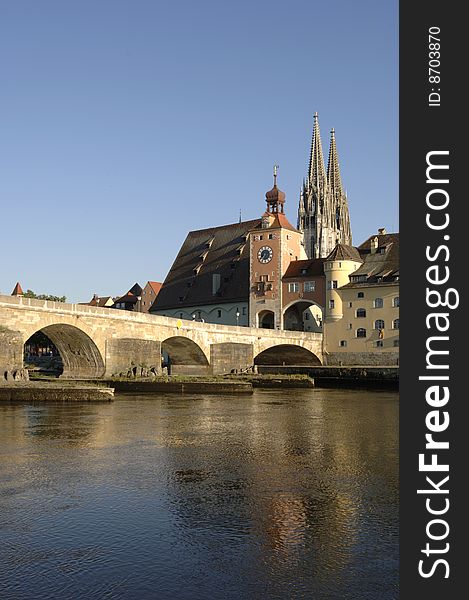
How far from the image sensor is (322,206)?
142000mm

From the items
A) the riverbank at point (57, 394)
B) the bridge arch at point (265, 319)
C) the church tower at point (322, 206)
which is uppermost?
the church tower at point (322, 206)

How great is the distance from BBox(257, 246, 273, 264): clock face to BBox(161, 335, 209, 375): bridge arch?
2393 centimetres

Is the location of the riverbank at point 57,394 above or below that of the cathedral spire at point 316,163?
below

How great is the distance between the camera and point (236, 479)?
15.8 m

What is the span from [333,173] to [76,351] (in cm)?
10167

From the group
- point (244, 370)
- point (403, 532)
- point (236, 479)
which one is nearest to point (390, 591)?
point (403, 532)

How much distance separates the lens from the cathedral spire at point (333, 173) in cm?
14712

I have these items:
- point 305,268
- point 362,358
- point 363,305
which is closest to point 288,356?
point 362,358

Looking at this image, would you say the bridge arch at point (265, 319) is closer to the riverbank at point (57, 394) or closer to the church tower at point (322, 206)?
the church tower at point (322, 206)

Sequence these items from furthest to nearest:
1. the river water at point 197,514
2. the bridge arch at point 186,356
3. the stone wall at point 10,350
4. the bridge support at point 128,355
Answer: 1. the bridge arch at point 186,356
2. the bridge support at point 128,355
3. the stone wall at point 10,350
4. the river water at point 197,514

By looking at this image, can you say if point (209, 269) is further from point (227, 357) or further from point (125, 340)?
point (125, 340)

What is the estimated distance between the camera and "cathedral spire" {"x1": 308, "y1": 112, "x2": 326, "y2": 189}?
144m

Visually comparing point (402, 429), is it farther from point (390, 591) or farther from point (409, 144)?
point (409, 144)

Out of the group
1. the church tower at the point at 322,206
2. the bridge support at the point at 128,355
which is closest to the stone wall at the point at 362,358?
the bridge support at the point at 128,355
